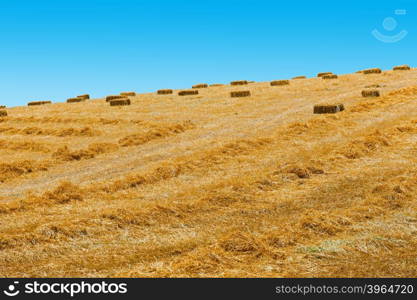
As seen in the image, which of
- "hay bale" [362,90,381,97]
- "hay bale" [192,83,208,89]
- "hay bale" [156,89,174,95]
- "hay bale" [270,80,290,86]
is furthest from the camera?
"hay bale" [192,83,208,89]

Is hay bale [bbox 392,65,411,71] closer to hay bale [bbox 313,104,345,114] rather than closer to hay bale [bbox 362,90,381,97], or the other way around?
hay bale [bbox 362,90,381,97]

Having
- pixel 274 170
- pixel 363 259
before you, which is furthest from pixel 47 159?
pixel 363 259

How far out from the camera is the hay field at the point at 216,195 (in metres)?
10.5

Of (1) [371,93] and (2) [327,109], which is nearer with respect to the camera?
(2) [327,109]

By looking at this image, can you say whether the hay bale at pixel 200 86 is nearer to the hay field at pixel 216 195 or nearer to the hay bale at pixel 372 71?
the hay bale at pixel 372 71

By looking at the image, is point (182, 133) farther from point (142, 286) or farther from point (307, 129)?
point (142, 286)

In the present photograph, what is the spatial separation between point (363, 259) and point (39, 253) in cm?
765

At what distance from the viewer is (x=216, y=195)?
15398mm

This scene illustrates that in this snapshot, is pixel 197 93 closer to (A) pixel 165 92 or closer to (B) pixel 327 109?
(A) pixel 165 92

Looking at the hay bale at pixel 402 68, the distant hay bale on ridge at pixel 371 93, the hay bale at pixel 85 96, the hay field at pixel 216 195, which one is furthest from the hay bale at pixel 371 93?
the hay bale at pixel 85 96

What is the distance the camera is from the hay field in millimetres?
10523

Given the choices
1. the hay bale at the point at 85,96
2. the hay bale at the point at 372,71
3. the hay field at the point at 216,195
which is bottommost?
the hay field at the point at 216,195

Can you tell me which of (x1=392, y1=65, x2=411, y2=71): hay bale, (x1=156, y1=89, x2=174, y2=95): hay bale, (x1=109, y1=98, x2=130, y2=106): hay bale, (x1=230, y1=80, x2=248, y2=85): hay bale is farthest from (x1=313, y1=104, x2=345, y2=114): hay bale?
(x1=392, y1=65, x2=411, y2=71): hay bale

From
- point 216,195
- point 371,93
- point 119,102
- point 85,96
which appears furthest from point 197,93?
point 216,195
